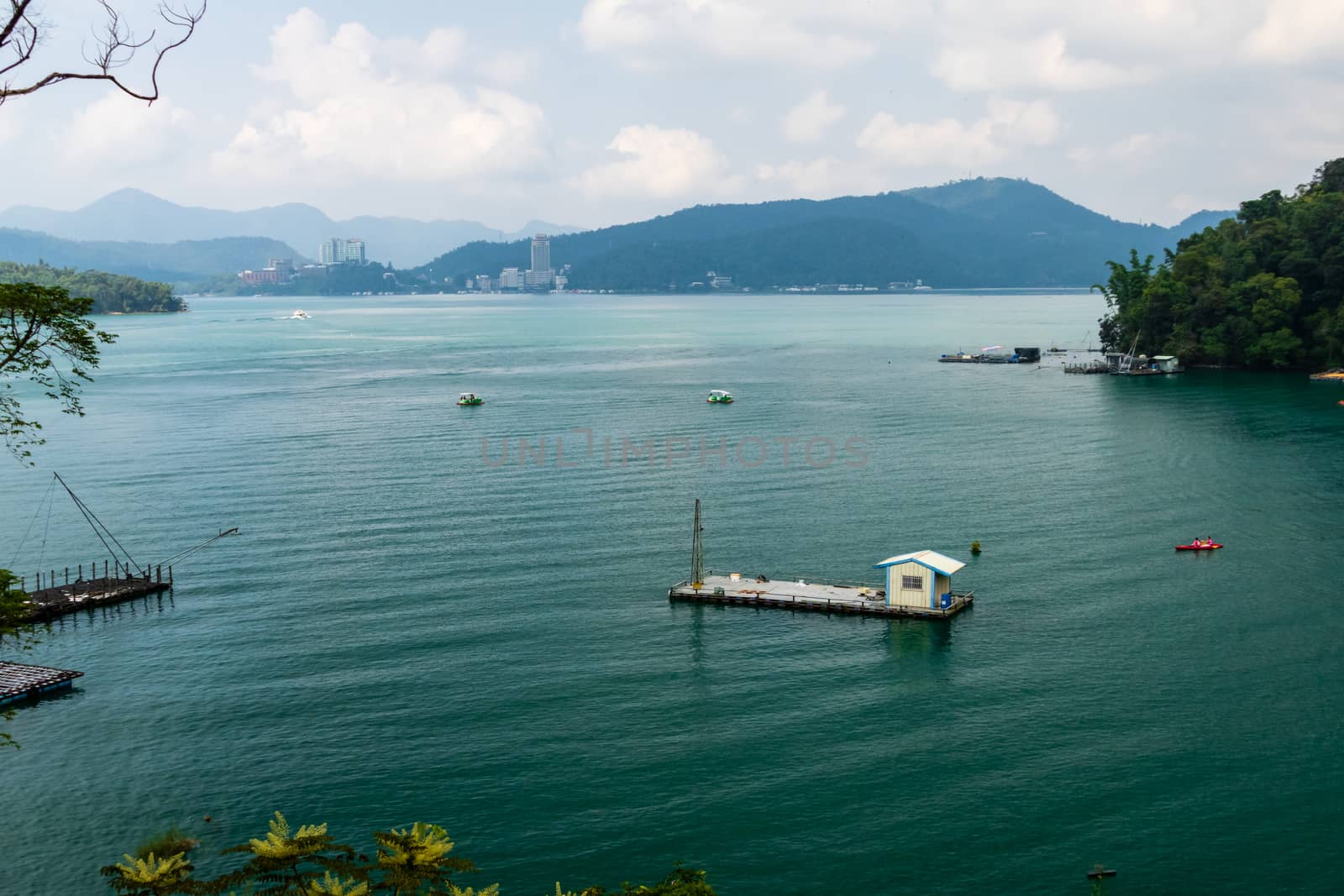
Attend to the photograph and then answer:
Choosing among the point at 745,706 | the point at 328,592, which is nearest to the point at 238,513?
the point at 328,592

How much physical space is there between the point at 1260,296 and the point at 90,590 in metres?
156

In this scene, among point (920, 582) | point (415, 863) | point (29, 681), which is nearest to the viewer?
point (415, 863)

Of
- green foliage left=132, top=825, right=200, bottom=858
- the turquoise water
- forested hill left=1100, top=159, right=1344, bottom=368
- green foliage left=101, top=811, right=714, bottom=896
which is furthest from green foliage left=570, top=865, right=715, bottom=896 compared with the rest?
forested hill left=1100, top=159, right=1344, bottom=368

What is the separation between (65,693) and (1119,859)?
1709 inches

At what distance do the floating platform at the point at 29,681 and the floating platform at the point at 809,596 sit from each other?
29.2 m

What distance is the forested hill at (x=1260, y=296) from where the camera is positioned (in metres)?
158

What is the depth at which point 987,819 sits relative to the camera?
124 feet

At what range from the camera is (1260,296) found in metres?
160

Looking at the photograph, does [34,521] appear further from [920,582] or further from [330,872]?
[330,872]

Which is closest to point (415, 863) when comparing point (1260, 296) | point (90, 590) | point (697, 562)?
point (697, 562)

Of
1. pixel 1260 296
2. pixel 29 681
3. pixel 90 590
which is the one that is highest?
pixel 1260 296

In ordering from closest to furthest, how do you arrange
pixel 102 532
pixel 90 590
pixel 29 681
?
pixel 29 681 < pixel 90 590 < pixel 102 532

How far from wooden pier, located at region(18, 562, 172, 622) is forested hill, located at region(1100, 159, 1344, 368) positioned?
150026mm

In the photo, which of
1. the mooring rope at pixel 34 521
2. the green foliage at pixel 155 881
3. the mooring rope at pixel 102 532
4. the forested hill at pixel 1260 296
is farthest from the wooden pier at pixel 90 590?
the forested hill at pixel 1260 296
